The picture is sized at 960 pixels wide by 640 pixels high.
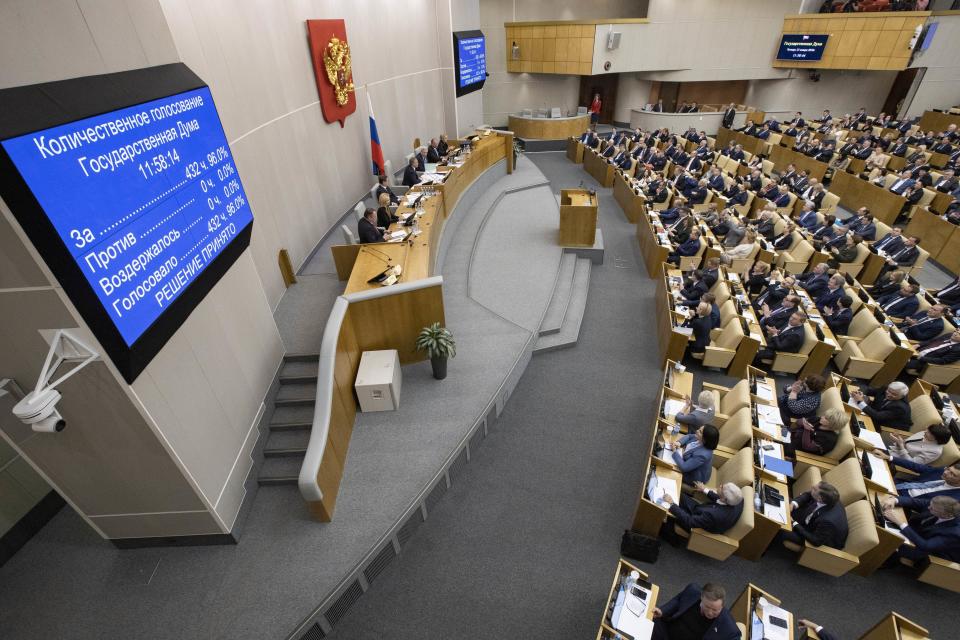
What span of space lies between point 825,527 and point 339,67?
8.81m

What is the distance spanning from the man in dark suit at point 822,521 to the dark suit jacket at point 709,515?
24.4 inches

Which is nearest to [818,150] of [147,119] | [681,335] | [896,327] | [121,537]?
[896,327]

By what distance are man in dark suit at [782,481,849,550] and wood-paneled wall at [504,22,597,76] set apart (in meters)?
17.0

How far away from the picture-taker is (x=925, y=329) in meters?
6.10

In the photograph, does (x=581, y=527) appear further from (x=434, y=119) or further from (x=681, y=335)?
(x=434, y=119)

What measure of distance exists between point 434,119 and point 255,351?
1062 cm

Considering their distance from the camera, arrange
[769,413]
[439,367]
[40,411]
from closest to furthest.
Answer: [40,411]
[769,413]
[439,367]

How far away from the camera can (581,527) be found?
178 inches

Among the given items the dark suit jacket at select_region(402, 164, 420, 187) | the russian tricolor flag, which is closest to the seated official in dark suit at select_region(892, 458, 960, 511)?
the dark suit jacket at select_region(402, 164, 420, 187)

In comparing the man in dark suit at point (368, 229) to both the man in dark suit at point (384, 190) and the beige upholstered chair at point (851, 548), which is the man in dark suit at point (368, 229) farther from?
the beige upholstered chair at point (851, 548)

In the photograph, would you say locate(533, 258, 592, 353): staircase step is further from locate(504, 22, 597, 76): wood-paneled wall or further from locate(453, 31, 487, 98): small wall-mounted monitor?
locate(504, 22, 597, 76): wood-paneled wall

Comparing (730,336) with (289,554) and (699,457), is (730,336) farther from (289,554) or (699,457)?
(289,554)

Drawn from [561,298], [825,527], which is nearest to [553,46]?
[561,298]

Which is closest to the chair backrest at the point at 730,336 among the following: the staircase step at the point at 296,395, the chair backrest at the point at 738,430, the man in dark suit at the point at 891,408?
the man in dark suit at the point at 891,408
